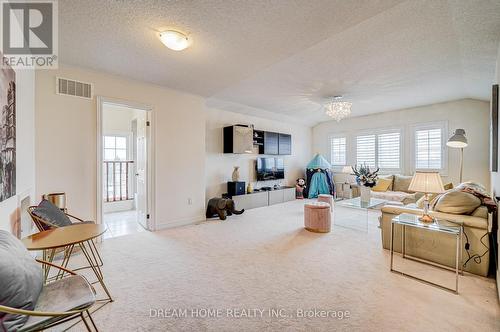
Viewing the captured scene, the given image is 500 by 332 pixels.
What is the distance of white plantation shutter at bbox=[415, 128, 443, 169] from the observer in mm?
5461

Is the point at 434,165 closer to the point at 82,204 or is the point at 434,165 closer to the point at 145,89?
the point at 145,89

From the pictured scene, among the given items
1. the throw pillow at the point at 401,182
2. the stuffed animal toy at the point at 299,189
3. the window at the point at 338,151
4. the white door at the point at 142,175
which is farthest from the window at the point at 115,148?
the throw pillow at the point at 401,182

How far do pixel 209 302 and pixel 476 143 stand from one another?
21.4ft

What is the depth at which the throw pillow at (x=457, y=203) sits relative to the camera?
2.42 metres

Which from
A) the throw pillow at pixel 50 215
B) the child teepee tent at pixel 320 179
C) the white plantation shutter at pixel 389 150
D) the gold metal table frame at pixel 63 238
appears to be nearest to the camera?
the gold metal table frame at pixel 63 238

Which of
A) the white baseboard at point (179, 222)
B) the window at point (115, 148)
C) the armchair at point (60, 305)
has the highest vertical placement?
the window at point (115, 148)

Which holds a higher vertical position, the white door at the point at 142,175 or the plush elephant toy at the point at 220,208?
the white door at the point at 142,175

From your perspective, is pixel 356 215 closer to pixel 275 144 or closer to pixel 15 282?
pixel 275 144

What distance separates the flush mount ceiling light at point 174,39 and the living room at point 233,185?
3cm

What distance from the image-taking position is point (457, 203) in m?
2.49

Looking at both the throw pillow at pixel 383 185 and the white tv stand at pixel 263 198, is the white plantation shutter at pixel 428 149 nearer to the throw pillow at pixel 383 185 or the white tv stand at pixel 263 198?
the throw pillow at pixel 383 185

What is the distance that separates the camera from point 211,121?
5312 millimetres

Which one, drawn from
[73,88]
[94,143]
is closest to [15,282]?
[94,143]

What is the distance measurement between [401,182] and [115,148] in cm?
750
